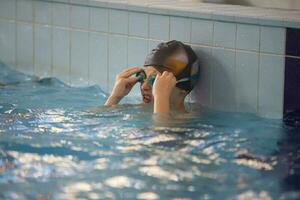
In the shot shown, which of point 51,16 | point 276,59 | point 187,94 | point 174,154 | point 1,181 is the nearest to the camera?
point 1,181

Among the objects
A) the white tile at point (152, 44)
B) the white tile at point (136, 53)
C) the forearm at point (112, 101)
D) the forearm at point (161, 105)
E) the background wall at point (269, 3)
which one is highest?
the background wall at point (269, 3)

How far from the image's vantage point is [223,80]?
6461mm

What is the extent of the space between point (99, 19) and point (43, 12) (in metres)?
0.75

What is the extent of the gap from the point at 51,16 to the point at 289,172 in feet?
12.2

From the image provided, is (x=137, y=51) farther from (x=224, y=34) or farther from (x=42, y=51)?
(x=42, y=51)

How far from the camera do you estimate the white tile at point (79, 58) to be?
7605 mm

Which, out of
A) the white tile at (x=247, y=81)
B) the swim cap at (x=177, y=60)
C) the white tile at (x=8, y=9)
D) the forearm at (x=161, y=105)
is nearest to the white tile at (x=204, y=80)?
the swim cap at (x=177, y=60)

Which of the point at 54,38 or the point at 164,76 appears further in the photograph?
the point at 54,38

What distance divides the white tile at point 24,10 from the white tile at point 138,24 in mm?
1343

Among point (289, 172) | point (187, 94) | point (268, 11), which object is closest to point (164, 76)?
point (187, 94)

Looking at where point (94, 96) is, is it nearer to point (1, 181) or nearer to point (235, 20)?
point (235, 20)

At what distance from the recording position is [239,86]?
638 centimetres

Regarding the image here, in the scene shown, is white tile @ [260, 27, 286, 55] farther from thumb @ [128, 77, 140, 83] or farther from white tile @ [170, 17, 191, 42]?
thumb @ [128, 77, 140, 83]

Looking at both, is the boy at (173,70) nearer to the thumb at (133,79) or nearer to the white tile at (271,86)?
the thumb at (133,79)
